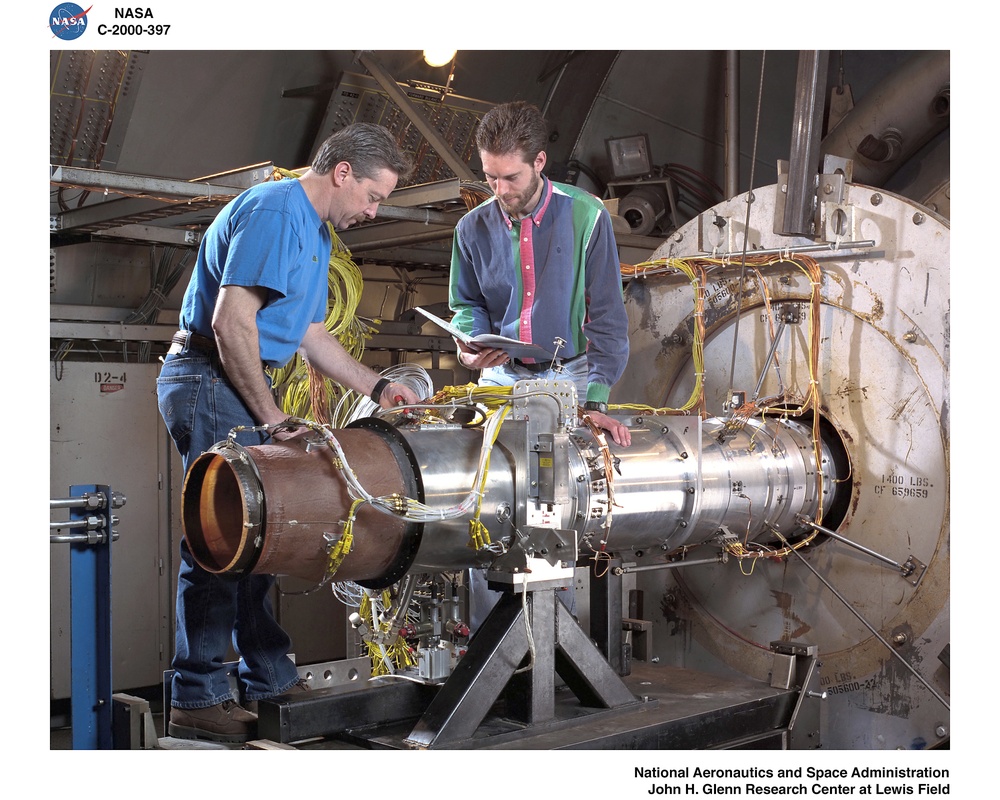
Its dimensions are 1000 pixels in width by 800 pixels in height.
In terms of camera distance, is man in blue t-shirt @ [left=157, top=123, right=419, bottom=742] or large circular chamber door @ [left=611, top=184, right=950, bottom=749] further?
large circular chamber door @ [left=611, top=184, right=950, bottom=749]

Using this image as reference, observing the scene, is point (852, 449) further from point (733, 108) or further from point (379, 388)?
point (733, 108)

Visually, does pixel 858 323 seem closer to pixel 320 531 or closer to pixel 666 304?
pixel 666 304

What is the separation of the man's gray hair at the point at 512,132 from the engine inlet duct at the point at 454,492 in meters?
0.85

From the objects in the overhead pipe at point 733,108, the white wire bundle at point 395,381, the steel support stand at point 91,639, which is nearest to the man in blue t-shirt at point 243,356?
the steel support stand at point 91,639

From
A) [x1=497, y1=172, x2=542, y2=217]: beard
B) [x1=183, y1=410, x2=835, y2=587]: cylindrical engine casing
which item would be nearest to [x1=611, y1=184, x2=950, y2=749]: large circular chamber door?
[x1=183, y1=410, x2=835, y2=587]: cylindrical engine casing

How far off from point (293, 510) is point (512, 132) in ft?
4.67

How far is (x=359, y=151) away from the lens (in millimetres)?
2801

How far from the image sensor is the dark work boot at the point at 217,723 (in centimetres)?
266

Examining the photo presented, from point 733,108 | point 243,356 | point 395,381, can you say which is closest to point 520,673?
point 243,356

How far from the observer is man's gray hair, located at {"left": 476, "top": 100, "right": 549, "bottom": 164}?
3.14m

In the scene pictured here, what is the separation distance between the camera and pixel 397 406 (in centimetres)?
269

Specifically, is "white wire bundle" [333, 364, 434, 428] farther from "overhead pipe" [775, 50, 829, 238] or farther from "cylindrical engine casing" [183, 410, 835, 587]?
"overhead pipe" [775, 50, 829, 238]

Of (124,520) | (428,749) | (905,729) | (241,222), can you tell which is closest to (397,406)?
(241,222)
